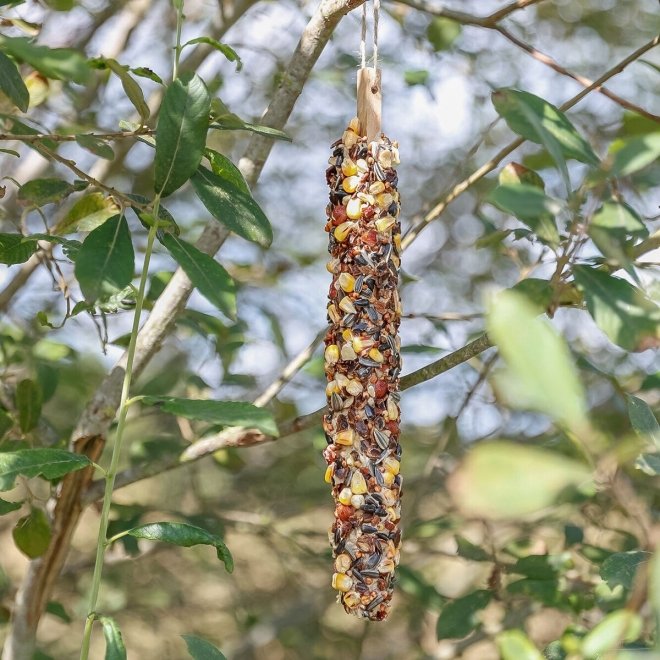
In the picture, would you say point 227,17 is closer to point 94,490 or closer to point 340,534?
point 94,490

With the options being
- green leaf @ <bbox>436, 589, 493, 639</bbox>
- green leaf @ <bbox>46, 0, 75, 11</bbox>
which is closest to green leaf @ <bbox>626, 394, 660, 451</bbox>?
green leaf @ <bbox>436, 589, 493, 639</bbox>

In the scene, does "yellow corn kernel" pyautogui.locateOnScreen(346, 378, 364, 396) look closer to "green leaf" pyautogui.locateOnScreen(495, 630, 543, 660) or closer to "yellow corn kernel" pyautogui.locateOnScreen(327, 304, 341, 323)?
"yellow corn kernel" pyautogui.locateOnScreen(327, 304, 341, 323)

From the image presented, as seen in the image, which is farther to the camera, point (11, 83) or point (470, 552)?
point (470, 552)

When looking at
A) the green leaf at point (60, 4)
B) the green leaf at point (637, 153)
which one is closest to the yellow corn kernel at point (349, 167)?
the green leaf at point (637, 153)

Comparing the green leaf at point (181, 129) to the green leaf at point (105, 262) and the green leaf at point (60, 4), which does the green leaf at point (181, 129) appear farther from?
the green leaf at point (60, 4)

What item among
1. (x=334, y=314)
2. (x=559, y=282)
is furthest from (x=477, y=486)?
(x=334, y=314)

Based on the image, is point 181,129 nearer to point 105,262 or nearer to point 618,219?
point 105,262

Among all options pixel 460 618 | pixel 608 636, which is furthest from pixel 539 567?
pixel 608 636
